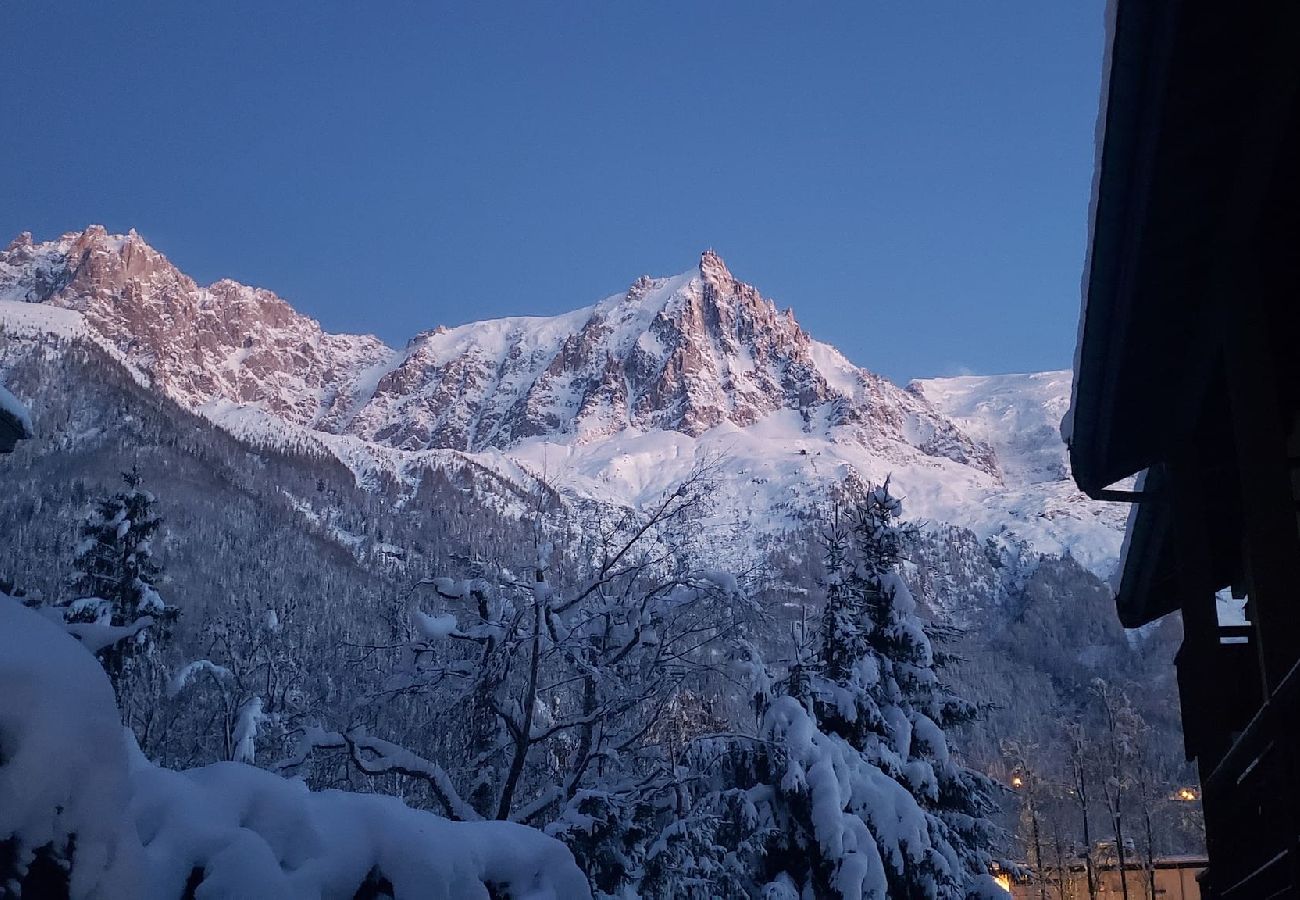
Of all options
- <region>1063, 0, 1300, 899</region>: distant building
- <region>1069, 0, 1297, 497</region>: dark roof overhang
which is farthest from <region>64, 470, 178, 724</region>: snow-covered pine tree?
<region>1069, 0, 1297, 497</region>: dark roof overhang

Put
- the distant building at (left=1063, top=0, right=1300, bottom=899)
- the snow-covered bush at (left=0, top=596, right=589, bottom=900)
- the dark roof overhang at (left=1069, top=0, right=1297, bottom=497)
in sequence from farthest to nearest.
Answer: the distant building at (left=1063, top=0, right=1300, bottom=899)
the dark roof overhang at (left=1069, top=0, right=1297, bottom=497)
the snow-covered bush at (left=0, top=596, right=589, bottom=900)

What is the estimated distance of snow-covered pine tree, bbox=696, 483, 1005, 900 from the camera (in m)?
11.0

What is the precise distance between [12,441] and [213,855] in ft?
22.4

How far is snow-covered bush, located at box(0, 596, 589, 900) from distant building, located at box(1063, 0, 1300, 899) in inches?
85.8

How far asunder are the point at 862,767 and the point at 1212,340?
8453 mm

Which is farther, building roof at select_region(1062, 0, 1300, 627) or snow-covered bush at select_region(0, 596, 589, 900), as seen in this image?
building roof at select_region(1062, 0, 1300, 627)

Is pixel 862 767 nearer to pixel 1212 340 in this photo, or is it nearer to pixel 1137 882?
pixel 1212 340

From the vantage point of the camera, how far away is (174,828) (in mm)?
2648

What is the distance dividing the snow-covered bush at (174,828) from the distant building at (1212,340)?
2179mm

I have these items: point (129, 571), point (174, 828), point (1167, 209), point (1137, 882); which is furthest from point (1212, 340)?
point (1137, 882)

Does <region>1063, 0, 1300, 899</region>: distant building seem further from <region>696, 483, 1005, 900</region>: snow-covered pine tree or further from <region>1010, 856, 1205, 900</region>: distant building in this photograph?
<region>1010, 856, 1205, 900</region>: distant building

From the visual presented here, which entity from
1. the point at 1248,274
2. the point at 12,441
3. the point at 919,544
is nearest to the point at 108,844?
the point at 1248,274

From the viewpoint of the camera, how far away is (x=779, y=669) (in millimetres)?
13719

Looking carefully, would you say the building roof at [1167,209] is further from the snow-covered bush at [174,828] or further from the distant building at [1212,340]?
the snow-covered bush at [174,828]
